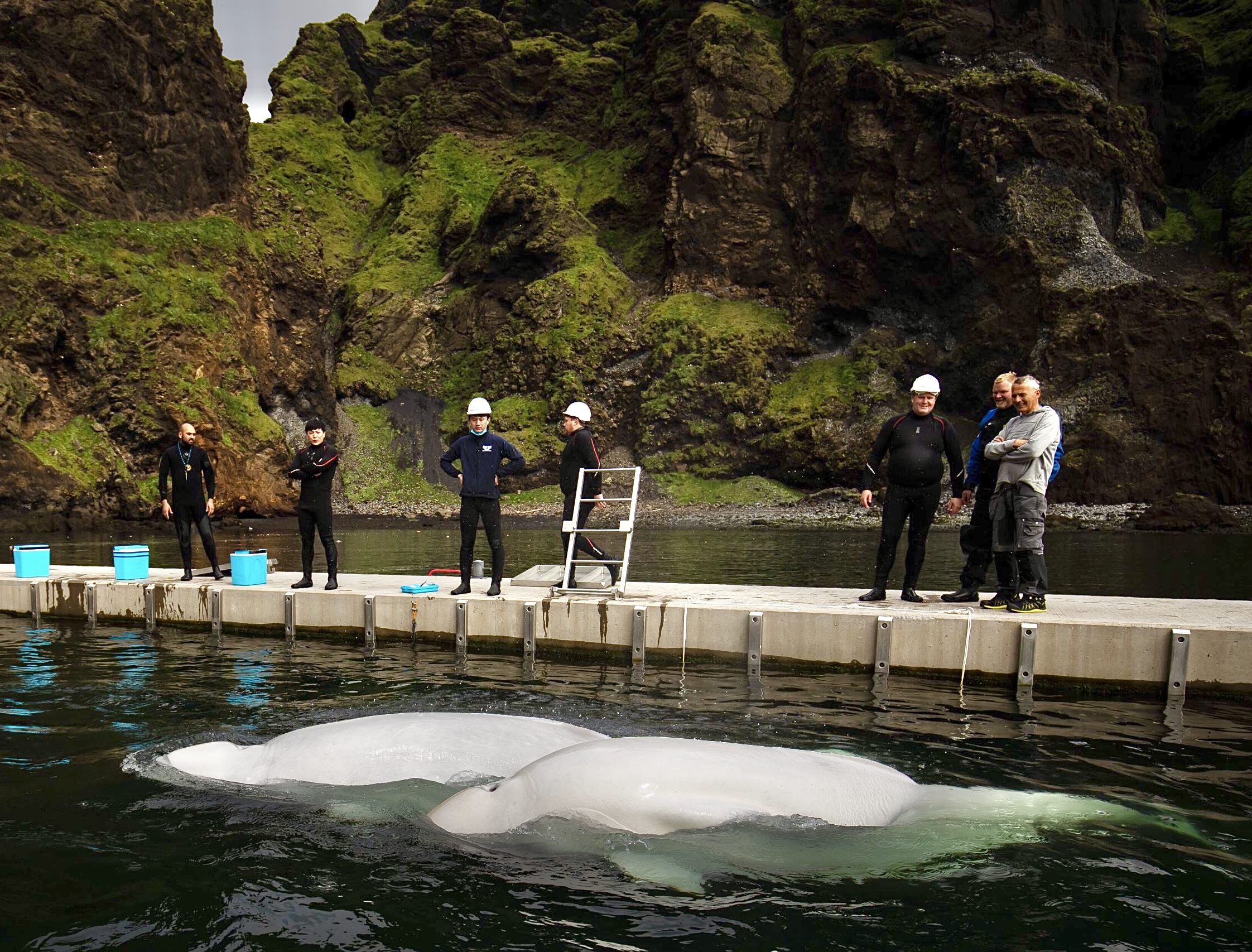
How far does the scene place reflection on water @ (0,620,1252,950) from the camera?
4.09 m

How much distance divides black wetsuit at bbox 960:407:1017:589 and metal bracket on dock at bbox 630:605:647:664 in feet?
11.3

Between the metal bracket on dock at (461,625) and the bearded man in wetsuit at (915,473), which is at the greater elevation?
the bearded man in wetsuit at (915,473)

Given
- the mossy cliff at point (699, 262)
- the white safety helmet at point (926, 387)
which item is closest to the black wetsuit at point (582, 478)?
the white safety helmet at point (926, 387)

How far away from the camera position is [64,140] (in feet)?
162

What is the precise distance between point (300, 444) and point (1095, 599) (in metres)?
55.6

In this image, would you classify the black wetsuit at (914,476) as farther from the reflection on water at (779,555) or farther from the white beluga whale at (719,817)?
the reflection on water at (779,555)

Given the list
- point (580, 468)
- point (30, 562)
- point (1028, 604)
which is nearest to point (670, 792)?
point (1028, 604)

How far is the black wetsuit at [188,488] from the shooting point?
41.4 feet

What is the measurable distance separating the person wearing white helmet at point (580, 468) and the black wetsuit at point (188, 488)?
512 centimetres

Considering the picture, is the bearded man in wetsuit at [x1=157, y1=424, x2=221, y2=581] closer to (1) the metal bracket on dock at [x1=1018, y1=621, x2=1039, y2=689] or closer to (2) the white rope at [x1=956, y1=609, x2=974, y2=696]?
(2) the white rope at [x1=956, y1=609, x2=974, y2=696]

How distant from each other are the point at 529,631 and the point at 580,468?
6.74 ft

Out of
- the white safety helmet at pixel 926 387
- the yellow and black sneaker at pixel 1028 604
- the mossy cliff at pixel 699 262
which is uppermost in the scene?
the mossy cliff at pixel 699 262

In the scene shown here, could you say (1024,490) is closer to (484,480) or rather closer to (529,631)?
(529,631)

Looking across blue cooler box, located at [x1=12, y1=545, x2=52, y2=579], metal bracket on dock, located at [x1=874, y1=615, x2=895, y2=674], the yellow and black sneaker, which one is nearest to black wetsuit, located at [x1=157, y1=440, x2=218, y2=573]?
blue cooler box, located at [x1=12, y1=545, x2=52, y2=579]
